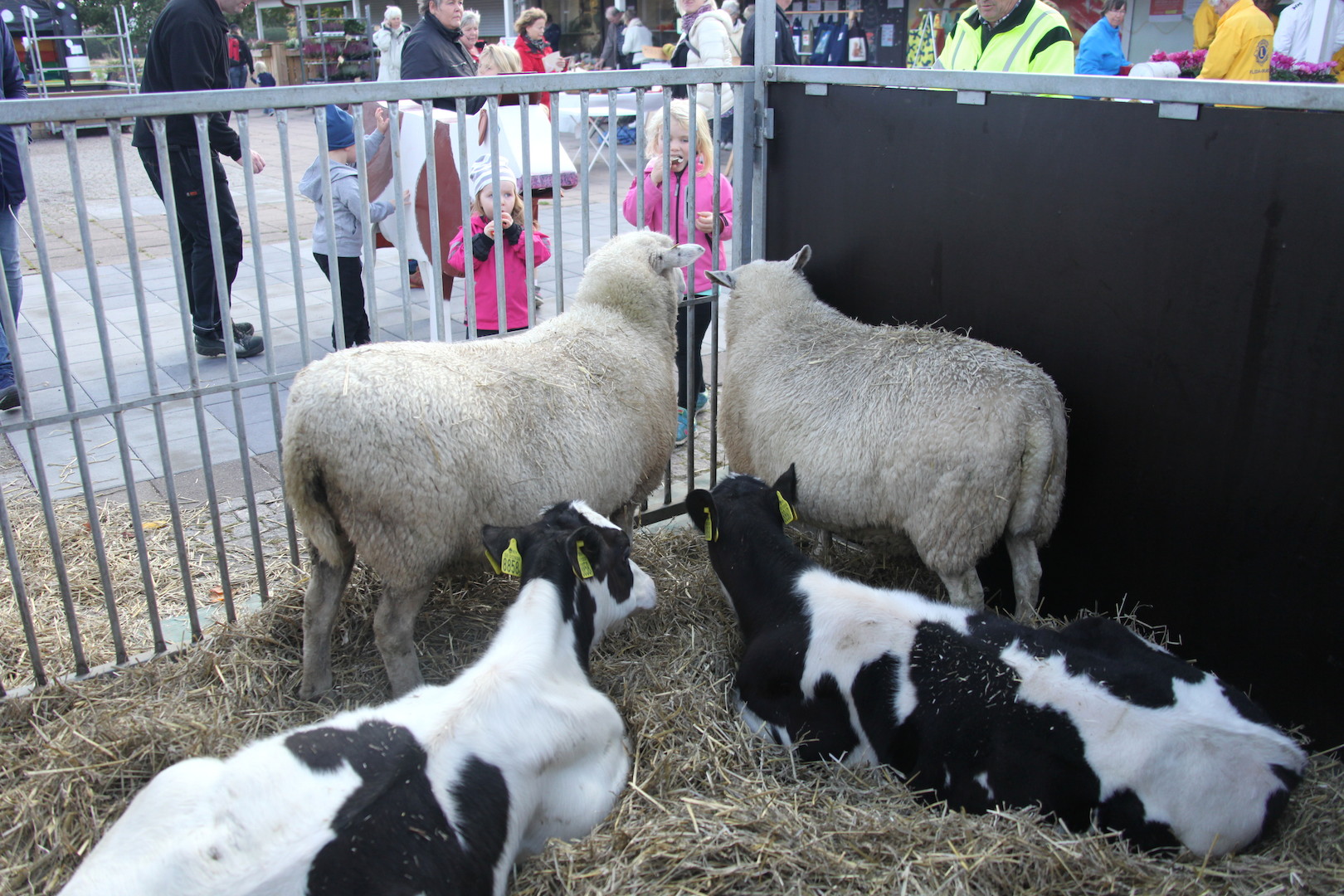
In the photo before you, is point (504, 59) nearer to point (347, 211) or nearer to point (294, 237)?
point (347, 211)

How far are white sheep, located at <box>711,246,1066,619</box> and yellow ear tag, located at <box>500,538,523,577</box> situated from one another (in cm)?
126

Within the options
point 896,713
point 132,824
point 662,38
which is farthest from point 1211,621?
point 662,38

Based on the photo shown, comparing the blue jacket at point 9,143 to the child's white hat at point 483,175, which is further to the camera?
the blue jacket at point 9,143

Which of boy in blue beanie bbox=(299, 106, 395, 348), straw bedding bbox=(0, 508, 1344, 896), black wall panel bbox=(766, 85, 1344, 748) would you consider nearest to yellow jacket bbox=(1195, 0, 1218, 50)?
black wall panel bbox=(766, 85, 1344, 748)

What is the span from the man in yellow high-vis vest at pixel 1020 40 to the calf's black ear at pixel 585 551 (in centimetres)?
344

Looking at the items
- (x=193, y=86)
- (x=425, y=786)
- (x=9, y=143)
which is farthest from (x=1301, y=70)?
(x=9, y=143)

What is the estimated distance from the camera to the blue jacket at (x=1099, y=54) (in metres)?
8.41

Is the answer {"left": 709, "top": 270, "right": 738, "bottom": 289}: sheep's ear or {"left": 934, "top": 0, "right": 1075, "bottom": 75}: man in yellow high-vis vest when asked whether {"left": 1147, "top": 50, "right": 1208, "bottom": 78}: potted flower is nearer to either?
{"left": 934, "top": 0, "right": 1075, "bottom": 75}: man in yellow high-vis vest

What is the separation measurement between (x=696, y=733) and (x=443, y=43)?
5547 mm

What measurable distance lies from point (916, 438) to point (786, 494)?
1.61 feet

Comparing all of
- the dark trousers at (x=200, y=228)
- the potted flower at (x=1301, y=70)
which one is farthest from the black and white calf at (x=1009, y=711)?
the potted flower at (x=1301, y=70)

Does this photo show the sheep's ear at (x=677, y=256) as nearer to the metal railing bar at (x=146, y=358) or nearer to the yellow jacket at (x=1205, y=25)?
the metal railing bar at (x=146, y=358)

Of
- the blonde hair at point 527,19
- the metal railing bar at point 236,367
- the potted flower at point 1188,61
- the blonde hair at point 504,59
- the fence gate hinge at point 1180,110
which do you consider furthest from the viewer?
the blonde hair at point 527,19

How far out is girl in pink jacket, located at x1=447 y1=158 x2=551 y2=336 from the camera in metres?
4.59
